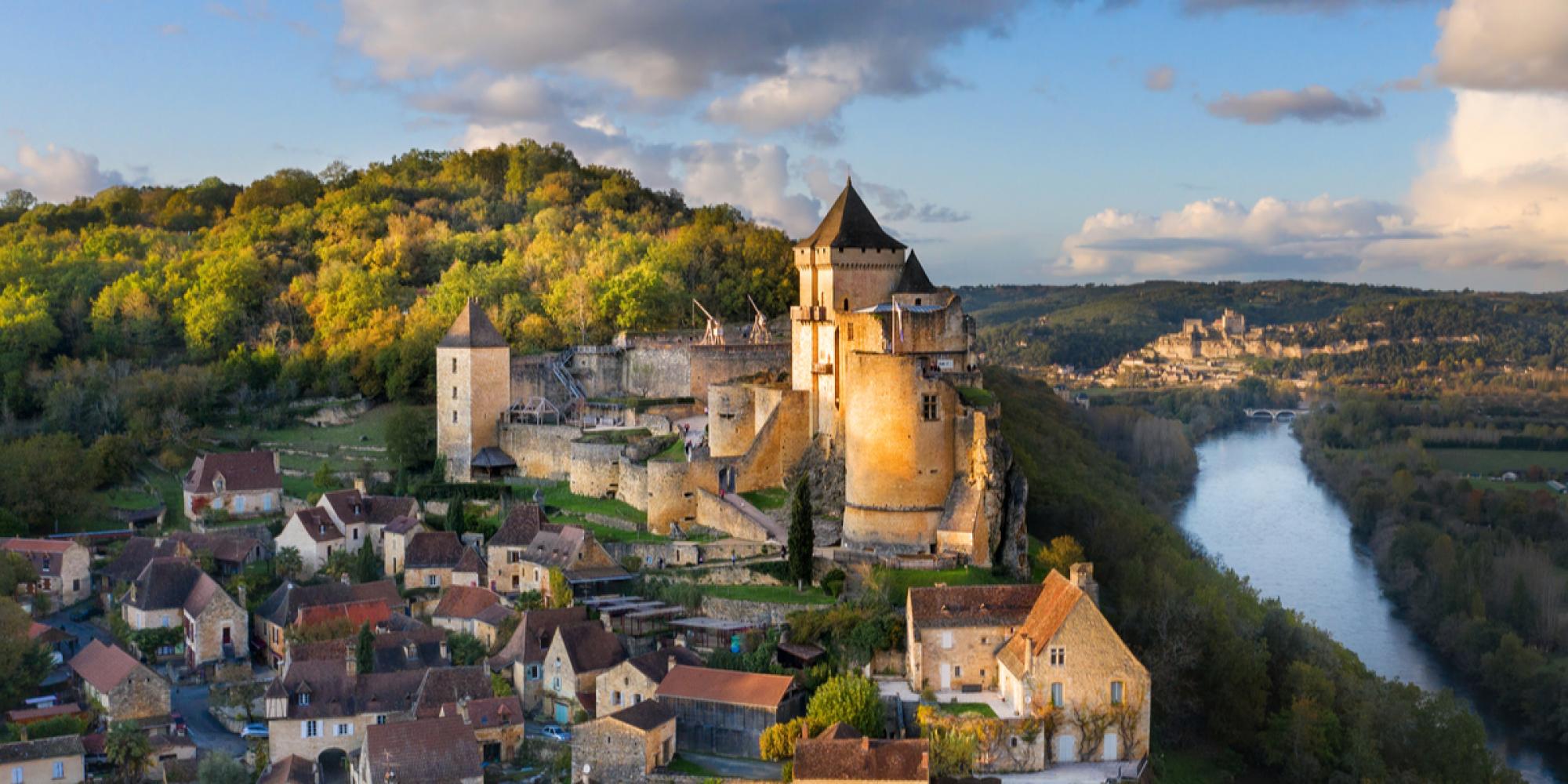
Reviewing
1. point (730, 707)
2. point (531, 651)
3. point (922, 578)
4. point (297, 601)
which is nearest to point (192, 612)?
point (297, 601)

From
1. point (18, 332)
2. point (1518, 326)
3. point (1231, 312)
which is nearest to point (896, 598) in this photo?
point (18, 332)

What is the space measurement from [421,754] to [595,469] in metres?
13.6

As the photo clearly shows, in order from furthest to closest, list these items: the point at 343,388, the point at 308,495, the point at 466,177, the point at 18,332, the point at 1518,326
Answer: the point at 1518,326
the point at 466,177
the point at 18,332
the point at 343,388
the point at 308,495

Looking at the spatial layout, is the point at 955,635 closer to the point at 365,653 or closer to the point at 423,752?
the point at 423,752

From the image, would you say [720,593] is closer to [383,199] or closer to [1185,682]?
[1185,682]

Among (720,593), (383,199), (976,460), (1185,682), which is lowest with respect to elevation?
(1185,682)

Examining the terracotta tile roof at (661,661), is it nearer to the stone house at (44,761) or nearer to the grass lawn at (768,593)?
the grass lawn at (768,593)

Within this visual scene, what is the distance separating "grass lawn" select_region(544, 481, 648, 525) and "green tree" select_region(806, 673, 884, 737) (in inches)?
406

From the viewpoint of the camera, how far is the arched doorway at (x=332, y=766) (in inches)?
1095

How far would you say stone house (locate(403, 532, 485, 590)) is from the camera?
35.2m

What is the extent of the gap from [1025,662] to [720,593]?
751cm

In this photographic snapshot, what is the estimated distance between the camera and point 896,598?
29.4 meters

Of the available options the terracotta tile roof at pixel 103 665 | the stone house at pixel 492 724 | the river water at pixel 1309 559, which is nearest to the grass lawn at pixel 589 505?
the stone house at pixel 492 724

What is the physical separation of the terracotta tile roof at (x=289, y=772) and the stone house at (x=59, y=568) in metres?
11.8
